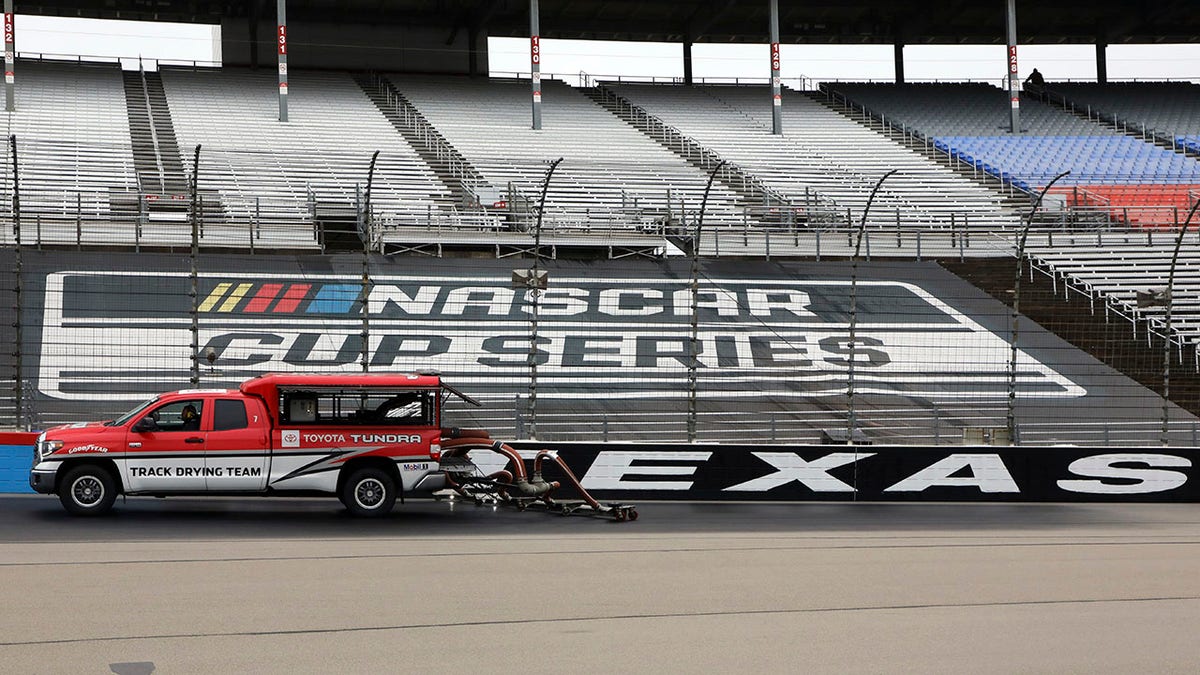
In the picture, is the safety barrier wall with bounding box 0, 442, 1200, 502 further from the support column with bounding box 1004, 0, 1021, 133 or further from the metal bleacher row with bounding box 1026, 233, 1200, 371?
the support column with bounding box 1004, 0, 1021, 133

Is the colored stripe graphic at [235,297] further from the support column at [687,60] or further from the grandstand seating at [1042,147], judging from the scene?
the support column at [687,60]

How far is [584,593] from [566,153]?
27423 mm

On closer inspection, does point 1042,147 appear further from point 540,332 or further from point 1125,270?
point 540,332

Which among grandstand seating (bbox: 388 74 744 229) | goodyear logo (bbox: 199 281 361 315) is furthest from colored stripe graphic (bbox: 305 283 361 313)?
grandstand seating (bbox: 388 74 744 229)

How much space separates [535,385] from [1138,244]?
16736 millimetres

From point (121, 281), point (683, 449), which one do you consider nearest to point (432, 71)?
point (121, 281)

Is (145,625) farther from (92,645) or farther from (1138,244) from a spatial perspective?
(1138,244)

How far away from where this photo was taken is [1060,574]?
10.8 m

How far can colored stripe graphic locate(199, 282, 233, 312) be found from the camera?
2182 cm

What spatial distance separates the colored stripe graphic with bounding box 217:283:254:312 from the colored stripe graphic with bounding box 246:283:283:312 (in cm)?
23

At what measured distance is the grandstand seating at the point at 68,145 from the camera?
25.4 metres

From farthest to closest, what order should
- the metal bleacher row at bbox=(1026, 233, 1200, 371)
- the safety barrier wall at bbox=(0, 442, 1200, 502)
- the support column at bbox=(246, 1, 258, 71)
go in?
the support column at bbox=(246, 1, 258, 71)
the metal bleacher row at bbox=(1026, 233, 1200, 371)
the safety barrier wall at bbox=(0, 442, 1200, 502)

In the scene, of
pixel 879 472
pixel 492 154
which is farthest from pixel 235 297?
pixel 492 154

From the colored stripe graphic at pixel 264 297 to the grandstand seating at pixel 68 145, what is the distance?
363 cm
